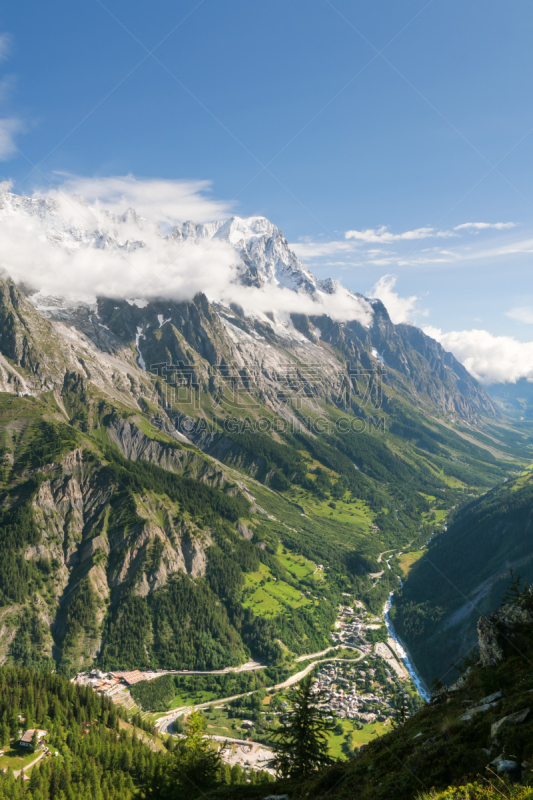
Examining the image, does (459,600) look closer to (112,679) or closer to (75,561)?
(112,679)

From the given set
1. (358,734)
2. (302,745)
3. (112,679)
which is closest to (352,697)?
(358,734)

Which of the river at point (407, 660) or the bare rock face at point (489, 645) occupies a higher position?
the bare rock face at point (489, 645)

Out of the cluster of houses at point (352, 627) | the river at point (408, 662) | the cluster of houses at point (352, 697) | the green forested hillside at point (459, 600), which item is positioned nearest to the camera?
the cluster of houses at point (352, 697)

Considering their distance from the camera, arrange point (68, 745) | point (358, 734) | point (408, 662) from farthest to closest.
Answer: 1. point (408, 662)
2. point (358, 734)
3. point (68, 745)

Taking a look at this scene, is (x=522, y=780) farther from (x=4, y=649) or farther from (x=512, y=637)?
(x=4, y=649)

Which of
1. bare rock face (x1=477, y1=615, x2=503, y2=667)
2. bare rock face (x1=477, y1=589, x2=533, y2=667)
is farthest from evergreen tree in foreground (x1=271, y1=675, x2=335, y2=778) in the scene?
bare rock face (x1=477, y1=589, x2=533, y2=667)

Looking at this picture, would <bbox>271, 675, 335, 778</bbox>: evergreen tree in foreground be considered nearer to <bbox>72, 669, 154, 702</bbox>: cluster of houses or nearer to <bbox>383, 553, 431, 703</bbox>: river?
<bbox>383, 553, 431, 703</bbox>: river

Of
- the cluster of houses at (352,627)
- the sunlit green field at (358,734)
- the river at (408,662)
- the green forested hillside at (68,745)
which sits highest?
the green forested hillside at (68,745)

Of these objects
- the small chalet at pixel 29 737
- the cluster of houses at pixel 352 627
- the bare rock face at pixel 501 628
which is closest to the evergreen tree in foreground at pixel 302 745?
the bare rock face at pixel 501 628

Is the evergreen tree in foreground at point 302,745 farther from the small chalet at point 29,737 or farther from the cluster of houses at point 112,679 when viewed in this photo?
the cluster of houses at point 112,679

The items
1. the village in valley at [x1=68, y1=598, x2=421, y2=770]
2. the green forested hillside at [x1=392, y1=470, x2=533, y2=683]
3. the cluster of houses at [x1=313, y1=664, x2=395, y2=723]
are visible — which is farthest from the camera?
the green forested hillside at [x1=392, y1=470, x2=533, y2=683]

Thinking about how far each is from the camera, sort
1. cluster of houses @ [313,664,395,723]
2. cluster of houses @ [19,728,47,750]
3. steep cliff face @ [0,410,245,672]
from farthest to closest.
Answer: steep cliff face @ [0,410,245,672] → cluster of houses @ [313,664,395,723] → cluster of houses @ [19,728,47,750]

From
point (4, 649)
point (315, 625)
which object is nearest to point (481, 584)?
point (315, 625)
